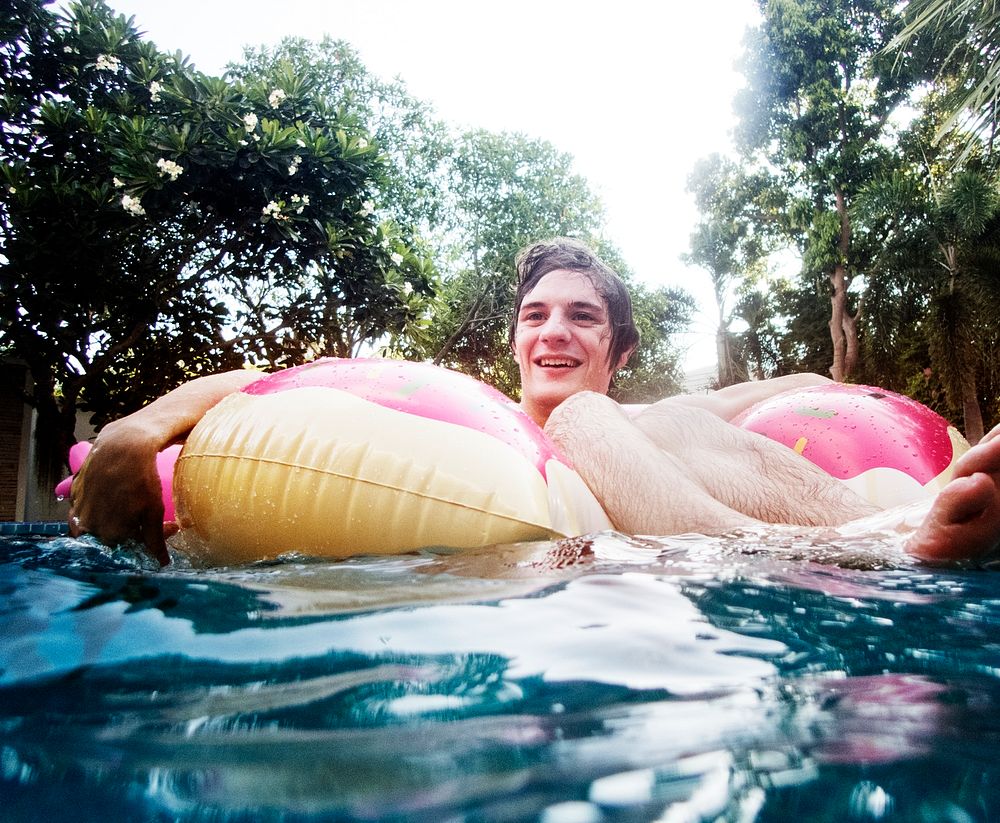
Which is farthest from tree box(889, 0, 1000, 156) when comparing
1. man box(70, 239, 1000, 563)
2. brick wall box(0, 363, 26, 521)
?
brick wall box(0, 363, 26, 521)

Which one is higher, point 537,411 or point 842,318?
point 842,318

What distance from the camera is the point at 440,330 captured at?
55.1 ft

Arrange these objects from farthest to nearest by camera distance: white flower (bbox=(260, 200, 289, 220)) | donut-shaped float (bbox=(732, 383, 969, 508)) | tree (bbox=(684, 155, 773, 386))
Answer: tree (bbox=(684, 155, 773, 386)) < white flower (bbox=(260, 200, 289, 220)) < donut-shaped float (bbox=(732, 383, 969, 508))

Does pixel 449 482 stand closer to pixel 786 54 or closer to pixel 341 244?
pixel 341 244

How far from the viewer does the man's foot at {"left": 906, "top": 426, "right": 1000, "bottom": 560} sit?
1.41 metres

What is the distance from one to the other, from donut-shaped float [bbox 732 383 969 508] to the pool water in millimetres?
1874

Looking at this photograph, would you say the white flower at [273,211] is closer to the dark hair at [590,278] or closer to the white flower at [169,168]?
the white flower at [169,168]

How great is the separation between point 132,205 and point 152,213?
281 millimetres

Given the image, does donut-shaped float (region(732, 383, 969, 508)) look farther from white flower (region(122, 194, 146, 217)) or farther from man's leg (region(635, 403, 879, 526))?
white flower (region(122, 194, 146, 217))

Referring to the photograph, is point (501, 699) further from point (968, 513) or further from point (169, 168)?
point (169, 168)

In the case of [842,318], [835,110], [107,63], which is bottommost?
[842,318]

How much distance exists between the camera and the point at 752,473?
9.09 feet

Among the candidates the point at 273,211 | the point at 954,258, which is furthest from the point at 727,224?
the point at 273,211

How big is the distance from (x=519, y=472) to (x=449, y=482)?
217mm
